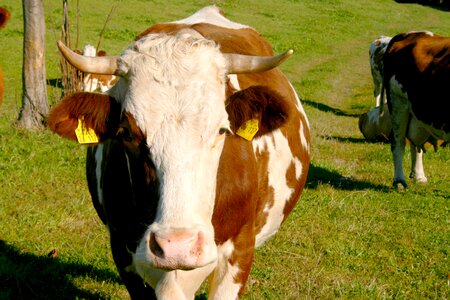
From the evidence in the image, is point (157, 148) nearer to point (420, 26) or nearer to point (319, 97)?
point (319, 97)

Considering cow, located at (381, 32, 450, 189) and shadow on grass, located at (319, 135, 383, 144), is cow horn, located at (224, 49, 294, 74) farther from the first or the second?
shadow on grass, located at (319, 135, 383, 144)

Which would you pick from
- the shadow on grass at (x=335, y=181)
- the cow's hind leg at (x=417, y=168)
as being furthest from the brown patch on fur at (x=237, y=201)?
the cow's hind leg at (x=417, y=168)

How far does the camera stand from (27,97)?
8.33 metres

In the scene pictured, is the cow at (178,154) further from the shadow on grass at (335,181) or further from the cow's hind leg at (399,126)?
the cow's hind leg at (399,126)

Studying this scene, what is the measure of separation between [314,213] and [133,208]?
3805 millimetres

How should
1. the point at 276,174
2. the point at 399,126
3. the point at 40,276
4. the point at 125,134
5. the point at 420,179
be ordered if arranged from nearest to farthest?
the point at 125,134, the point at 276,174, the point at 40,276, the point at 420,179, the point at 399,126

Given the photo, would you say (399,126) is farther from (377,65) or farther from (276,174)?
(377,65)

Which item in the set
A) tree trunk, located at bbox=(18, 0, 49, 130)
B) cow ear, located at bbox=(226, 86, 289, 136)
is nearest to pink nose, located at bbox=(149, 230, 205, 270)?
cow ear, located at bbox=(226, 86, 289, 136)

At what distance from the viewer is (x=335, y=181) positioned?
26.6 ft

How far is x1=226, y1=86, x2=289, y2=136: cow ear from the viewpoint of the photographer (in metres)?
3.16

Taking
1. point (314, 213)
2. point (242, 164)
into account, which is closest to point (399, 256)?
point (314, 213)

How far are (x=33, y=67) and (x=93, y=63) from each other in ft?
19.2

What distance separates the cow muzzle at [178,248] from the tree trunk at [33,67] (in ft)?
20.6

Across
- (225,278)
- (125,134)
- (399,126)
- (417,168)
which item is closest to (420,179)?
(417,168)
